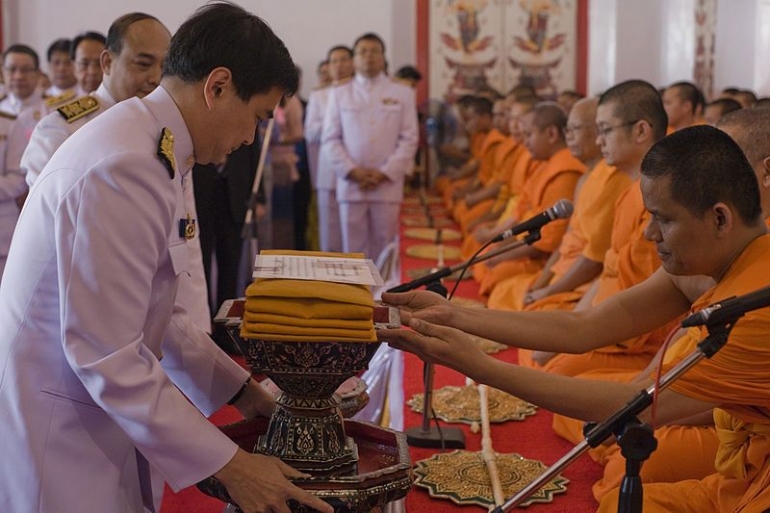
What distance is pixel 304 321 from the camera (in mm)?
1563

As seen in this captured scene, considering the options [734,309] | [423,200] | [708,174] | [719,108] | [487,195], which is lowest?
[423,200]

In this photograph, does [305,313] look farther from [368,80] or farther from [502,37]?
[502,37]

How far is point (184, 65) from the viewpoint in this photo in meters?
1.62

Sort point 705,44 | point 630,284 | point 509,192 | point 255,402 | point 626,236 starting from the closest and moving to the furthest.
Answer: point 255,402 < point 630,284 < point 626,236 < point 509,192 < point 705,44

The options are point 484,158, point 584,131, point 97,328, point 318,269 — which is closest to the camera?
point 97,328

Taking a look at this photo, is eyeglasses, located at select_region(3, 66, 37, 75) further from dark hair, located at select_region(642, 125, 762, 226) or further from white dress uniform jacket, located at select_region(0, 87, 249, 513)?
dark hair, located at select_region(642, 125, 762, 226)

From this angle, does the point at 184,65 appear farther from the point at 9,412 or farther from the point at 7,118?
the point at 7,118

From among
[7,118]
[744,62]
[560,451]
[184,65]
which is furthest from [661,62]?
[184,65]

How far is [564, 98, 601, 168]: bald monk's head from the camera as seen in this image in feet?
14.7

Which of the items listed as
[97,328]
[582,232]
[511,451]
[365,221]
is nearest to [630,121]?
[582,232]

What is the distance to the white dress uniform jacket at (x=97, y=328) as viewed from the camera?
1.46 meters

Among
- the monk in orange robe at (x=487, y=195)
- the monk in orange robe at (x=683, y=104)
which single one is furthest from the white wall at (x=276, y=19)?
the monk in orange robe at (x=683, y=104)

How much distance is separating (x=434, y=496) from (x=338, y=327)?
0.91 metres

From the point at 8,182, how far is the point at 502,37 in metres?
8.15
